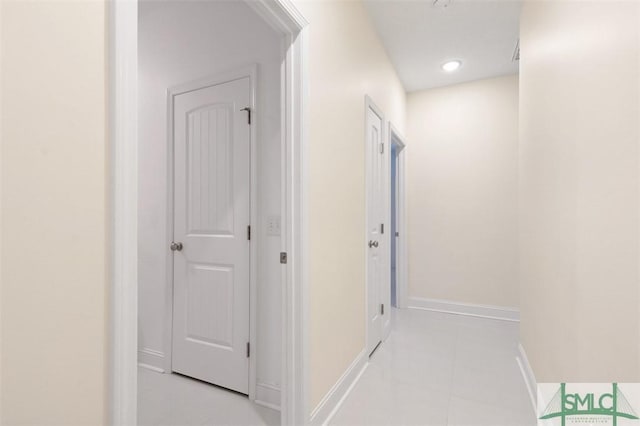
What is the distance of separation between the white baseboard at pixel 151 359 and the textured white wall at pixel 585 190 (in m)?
2.46

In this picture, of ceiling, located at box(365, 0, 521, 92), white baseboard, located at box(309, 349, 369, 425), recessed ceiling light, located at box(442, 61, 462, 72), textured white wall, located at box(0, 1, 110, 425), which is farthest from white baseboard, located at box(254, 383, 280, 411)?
recessed ceiling light, located at box(442, 61, 462, 72)

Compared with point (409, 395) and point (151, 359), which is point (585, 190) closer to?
point (409, 395)

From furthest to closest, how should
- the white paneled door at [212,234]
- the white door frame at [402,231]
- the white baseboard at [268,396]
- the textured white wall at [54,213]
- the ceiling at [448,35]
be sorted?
1. the white door frame at [402,231]
2. the ceiling at [448,35]
3. the white paneled door at [212,234]
4. the white baseboard at [268,396]
5. the textured white wall at [54,213]

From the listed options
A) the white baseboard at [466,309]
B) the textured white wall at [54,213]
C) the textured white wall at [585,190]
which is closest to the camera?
the textured white wall at [54,213]

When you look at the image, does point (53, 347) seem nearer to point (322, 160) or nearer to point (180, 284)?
point (322, 160)

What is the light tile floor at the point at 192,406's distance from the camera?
1769mm

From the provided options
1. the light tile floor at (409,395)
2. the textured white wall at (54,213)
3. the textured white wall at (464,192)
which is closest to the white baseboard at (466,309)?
the textured white wall at (464,192)

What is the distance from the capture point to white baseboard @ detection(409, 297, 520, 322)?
3551 millimetres

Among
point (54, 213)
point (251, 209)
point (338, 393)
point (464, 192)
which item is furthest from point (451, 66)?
point (54, 213)

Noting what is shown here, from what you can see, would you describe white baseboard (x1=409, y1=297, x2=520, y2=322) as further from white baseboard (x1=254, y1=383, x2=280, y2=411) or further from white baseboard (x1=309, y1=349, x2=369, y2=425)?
white baseboard (x1=254, y1=383, x2=280, y2=411)

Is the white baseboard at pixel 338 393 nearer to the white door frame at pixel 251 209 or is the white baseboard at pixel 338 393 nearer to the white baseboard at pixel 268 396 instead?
the white baseboard at pixel 268 396

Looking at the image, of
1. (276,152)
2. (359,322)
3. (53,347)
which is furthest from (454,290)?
(53,347)

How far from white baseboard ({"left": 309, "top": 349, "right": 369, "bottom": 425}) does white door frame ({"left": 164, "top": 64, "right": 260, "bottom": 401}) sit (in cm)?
47

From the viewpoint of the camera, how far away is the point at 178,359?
7.43 feet
